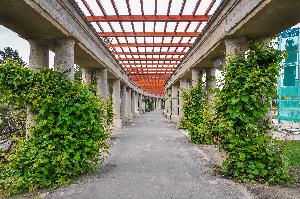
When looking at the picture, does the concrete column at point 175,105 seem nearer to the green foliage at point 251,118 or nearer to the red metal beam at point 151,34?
the red metal beam at point 151,34

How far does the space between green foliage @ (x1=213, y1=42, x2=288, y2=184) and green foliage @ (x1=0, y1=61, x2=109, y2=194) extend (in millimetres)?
2940

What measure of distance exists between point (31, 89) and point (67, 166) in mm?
1735

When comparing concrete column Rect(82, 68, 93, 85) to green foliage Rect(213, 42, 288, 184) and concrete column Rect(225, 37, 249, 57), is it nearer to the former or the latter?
concrete column Rect(225, 37, 249, 57)

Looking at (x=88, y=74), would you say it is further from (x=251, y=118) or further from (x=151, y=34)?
(x=251, y=118)

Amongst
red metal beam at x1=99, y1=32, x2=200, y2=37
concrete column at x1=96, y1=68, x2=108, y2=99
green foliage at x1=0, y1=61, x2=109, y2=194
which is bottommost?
green foliage at x1=0, y1=61, x2=109, y2=194

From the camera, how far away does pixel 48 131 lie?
6.33m

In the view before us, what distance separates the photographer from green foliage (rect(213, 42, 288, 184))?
20.5ft

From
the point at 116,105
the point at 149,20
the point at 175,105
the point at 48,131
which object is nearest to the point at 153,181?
the point at 48,131

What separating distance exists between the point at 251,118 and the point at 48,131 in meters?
4.20

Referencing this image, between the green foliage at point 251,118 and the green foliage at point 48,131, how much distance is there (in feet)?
9.64

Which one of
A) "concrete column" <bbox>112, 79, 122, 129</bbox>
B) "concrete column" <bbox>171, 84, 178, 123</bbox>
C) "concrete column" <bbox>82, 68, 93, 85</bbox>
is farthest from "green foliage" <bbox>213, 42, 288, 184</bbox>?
"concrete column" <bbox>171, 84, 178, 123</bbox>

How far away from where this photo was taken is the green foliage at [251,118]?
6234 mm

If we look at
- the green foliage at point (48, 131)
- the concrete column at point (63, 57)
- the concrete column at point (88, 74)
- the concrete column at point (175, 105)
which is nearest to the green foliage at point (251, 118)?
the green foliage at point (48, 131)

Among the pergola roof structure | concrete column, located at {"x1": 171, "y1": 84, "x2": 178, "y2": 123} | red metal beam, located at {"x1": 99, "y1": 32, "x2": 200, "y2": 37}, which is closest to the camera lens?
the pergola roof structure
